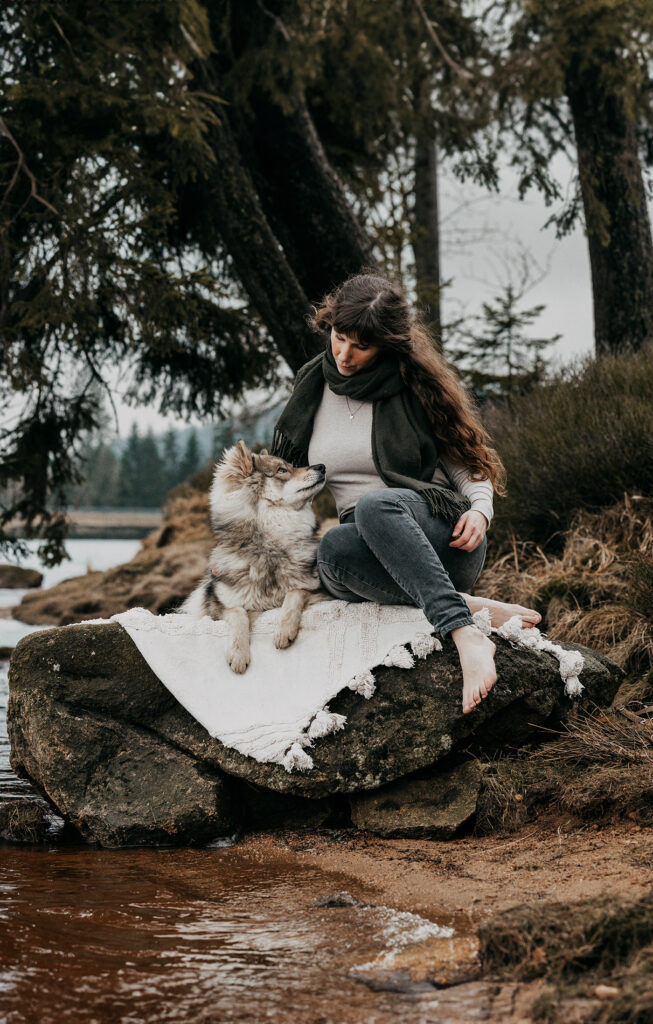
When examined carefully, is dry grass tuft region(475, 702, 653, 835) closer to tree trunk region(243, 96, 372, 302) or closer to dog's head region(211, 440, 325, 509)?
dog's head region(211, 440, 325, 509)

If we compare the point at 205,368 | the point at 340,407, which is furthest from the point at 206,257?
the point at 340,407

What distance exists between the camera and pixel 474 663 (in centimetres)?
397

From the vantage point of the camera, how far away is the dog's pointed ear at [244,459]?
181 inches

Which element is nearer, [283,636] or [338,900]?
[338,900]

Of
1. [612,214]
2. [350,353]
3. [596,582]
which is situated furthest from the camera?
[612,214]

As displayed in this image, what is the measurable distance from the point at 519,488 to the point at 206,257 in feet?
17.4

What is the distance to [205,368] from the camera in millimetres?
11172

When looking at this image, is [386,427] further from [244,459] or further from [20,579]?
[20,579]

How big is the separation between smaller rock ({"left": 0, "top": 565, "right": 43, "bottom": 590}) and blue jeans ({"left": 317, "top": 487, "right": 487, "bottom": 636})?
18.9 m

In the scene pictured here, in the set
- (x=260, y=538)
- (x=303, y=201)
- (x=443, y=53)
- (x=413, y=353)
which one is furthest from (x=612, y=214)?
(x=260, y=538)

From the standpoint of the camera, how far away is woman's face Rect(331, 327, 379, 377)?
436 centimetres

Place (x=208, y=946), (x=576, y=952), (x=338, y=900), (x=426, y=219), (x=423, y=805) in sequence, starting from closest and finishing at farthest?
(x=576, y=952), (x=208, y=946), (x=338, y=900), (x=423, y=805), (x=426, y=219)

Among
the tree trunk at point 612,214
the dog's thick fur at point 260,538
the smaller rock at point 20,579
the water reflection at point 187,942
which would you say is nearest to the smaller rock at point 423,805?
the water reflection at point 187,942

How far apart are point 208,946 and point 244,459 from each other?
2.29 m
